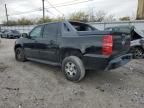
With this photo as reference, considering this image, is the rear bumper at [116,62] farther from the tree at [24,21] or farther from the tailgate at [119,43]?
the tree at [24,21]

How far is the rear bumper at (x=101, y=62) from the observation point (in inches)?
152

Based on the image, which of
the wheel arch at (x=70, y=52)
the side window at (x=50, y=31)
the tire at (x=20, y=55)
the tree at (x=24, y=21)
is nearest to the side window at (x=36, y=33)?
the side window at (x=50, y=31)

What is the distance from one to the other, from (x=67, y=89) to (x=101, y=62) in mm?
1130

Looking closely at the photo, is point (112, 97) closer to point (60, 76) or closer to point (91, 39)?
point (91, 39)

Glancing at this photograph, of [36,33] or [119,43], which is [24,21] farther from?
[119,43]

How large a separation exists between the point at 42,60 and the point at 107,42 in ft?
8.81

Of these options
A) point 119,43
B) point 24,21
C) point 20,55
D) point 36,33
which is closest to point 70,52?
point 119,43

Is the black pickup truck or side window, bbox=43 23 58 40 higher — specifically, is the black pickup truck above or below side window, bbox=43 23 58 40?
below

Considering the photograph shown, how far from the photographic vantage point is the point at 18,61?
7.04 meters

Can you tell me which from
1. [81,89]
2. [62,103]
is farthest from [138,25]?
[62,103]

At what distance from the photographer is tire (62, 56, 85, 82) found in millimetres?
4316

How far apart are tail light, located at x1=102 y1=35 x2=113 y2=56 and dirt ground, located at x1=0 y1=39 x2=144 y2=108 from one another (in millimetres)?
1029

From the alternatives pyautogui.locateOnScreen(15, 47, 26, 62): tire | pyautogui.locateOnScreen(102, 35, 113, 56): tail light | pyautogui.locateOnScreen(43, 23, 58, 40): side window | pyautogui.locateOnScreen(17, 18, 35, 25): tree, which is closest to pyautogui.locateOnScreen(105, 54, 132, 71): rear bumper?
pyautogui.locateOnScreen(102, 35, 113, 56): tail light

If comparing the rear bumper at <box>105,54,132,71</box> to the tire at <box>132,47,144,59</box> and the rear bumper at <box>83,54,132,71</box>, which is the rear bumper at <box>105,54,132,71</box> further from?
the tire at <box>132,47,144,59</box>
